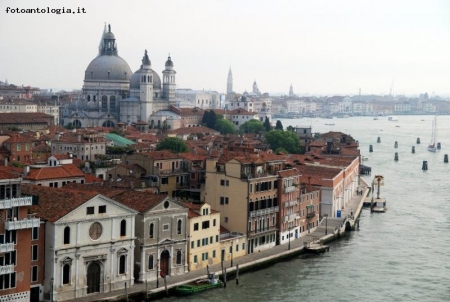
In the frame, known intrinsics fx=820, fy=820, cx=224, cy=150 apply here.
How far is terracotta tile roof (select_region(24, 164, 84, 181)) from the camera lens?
15.7m

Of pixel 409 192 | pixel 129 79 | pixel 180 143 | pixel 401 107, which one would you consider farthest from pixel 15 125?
pixel 401 107

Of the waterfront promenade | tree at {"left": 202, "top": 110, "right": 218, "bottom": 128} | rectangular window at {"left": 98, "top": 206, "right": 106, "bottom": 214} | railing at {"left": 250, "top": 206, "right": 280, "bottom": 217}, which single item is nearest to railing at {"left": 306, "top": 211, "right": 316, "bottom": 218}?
the waterfront promenade

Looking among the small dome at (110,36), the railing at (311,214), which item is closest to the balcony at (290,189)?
the railing at (311,214)

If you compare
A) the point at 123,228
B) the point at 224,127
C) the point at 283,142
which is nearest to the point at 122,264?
the point at 123,228

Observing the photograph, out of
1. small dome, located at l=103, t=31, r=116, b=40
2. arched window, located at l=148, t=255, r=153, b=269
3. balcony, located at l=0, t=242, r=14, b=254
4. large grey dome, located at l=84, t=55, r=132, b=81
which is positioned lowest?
arched window, located at l=148, t=255, r=153, b=269

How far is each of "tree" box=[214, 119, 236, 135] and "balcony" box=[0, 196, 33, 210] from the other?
113 ft

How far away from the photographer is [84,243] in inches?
464

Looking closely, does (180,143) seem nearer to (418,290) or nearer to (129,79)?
(418,290)

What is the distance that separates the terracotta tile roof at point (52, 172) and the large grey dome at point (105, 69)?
101 feet

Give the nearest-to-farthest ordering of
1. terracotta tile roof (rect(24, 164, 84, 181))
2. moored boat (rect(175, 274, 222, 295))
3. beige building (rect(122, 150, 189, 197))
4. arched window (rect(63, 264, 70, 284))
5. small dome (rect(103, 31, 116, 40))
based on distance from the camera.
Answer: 1. arched window (rect(63, 264, 70, 284))
2. moored boat (rect(175, 274, 222, 295))
3. terracotta tile roof (rect(24, 164, 84, 181))
4. beige building (rect(122, 150, 189, 197))
5. small dome (rect(103, 31, 116, 40))

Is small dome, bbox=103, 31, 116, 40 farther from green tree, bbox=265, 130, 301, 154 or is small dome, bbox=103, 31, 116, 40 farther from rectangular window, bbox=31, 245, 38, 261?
rectangular window, bbox=31, 245, 38, 261

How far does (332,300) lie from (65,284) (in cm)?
424

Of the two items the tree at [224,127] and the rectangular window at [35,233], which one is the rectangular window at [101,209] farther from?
the tree at [224,127]

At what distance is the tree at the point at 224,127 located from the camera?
45.3 m
